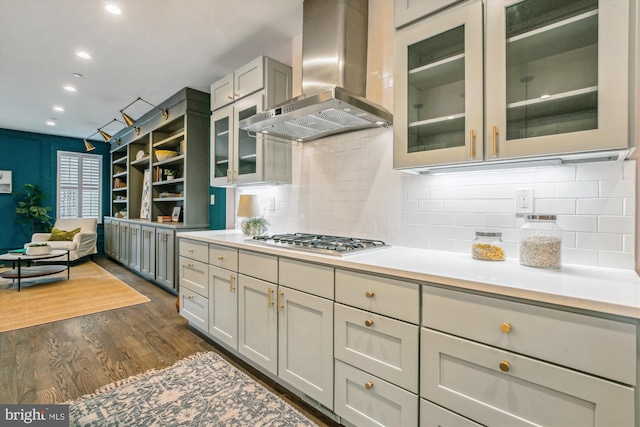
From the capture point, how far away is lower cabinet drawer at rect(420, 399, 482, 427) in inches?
45.8

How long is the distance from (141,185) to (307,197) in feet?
15.9

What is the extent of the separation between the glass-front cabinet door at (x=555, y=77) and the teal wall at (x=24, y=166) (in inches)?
328

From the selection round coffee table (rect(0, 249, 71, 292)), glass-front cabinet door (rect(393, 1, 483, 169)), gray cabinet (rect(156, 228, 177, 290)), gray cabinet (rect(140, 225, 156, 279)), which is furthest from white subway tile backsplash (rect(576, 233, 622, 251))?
round coffee table (rect(0, 249, 71, 292))

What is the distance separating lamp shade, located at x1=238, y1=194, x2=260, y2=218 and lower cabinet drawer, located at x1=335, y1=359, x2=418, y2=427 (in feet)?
5.25

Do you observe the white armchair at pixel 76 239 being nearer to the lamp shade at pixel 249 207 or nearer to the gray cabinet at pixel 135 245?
the gray cabinet at pixel 135 245

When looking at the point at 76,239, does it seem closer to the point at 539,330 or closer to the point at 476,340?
the point at 476,340

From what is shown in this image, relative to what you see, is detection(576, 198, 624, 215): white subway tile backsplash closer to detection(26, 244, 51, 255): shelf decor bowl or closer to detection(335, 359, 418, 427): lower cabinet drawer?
detection(335, 359, 418, 427): lower cabinet drawer

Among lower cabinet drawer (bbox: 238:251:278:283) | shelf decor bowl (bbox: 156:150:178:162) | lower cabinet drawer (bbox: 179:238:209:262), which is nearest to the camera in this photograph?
lower cabinet drawer (bbox: 238:251:278:283)

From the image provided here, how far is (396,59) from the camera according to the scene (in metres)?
1.70

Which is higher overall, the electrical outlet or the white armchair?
the electrical outlet

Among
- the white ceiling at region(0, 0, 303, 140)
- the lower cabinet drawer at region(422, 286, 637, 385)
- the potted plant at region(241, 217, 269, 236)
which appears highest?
the white ceiling at region(0, 0, 303, 140)

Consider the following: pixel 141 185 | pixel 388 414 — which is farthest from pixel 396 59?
pixel 141 185

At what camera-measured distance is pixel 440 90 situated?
1614mm

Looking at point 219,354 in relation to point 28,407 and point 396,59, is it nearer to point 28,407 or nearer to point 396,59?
point 28,407
